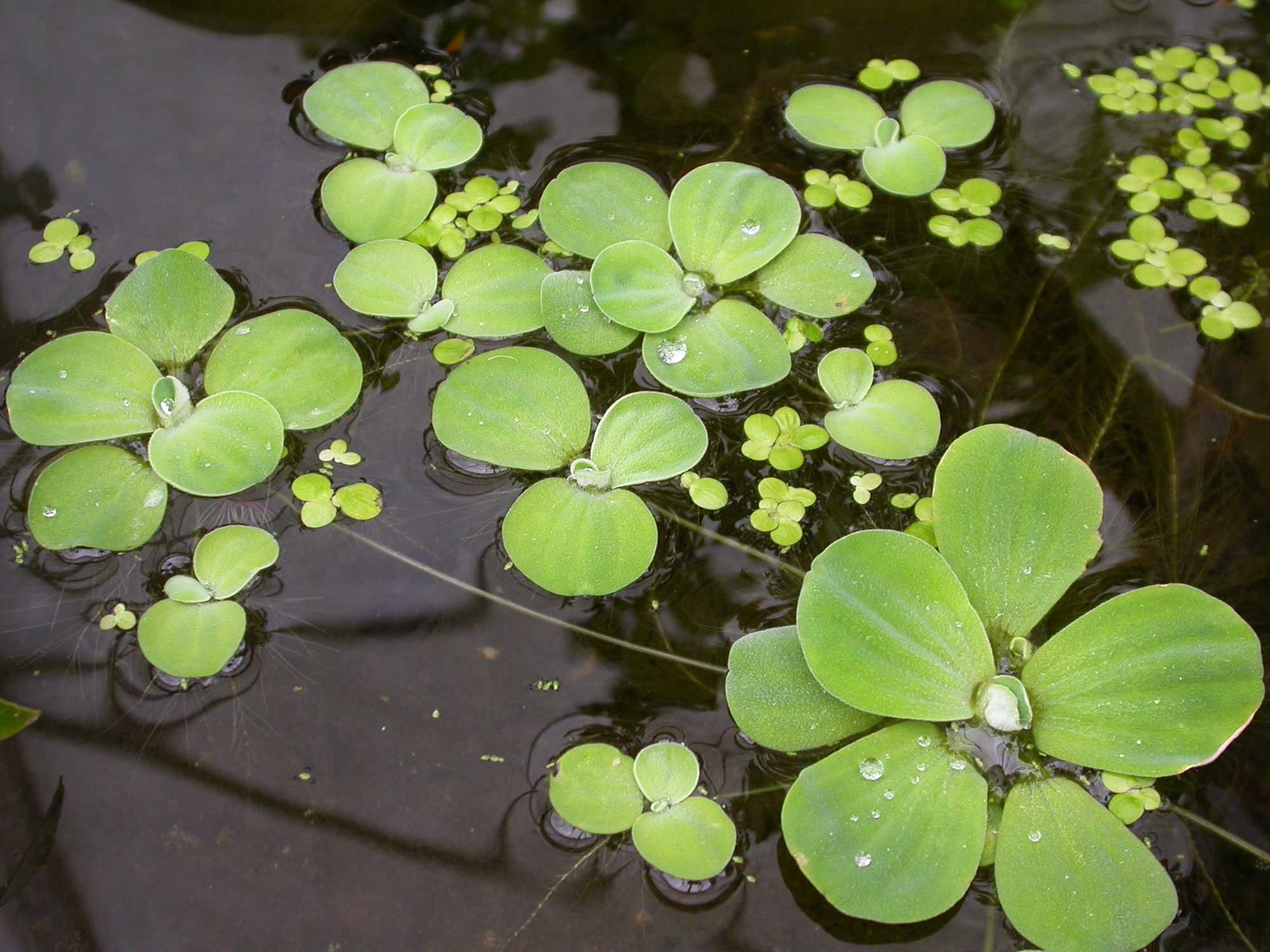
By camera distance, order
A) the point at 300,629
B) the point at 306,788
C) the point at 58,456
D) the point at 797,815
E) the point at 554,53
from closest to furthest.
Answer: the point at 797,815, the point at 306,788, the point at 300,629, the point at 58,456, the point at 554,53

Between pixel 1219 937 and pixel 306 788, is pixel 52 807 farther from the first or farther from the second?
pixel 1219 937

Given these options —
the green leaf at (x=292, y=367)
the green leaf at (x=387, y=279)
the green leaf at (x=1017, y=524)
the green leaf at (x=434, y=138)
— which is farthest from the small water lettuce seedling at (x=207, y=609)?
the green leaf at (x=1017, y=524)

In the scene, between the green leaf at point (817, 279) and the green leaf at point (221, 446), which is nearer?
the green leaf at point (221, 446)

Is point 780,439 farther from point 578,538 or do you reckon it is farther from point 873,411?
point 578,538

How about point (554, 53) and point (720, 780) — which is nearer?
point (720, 780)

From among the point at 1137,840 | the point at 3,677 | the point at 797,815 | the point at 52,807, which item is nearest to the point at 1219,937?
the point at 1137,840

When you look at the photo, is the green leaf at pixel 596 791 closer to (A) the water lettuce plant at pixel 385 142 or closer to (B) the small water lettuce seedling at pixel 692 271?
(B) the small water lettuce seedling at pixel 692 271

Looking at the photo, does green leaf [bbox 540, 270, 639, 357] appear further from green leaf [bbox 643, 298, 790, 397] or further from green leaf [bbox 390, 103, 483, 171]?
green leaf [bbox 390, 103, 483, 171]

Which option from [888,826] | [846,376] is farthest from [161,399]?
[888,826]
